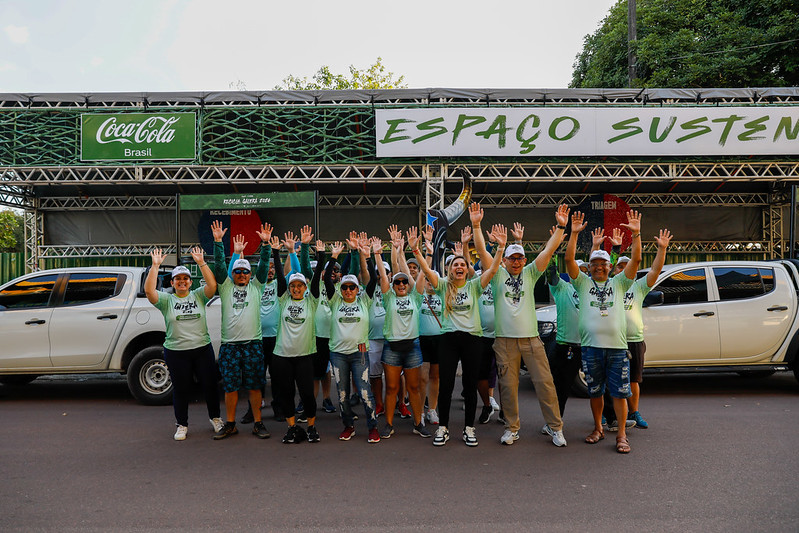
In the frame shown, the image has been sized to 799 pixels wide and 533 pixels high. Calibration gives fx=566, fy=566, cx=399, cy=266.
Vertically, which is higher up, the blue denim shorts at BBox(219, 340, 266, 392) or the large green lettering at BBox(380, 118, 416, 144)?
the large green lettering at BBox(380, 118, 416, 144)

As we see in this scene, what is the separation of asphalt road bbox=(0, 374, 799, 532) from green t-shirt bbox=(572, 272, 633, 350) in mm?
1033

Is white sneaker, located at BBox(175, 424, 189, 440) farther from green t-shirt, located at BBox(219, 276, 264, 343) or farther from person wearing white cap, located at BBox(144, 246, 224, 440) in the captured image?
green t-shirt, located at BBox(219, 276, 264, 343)

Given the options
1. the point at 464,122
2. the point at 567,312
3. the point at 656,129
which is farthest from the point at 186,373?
the point at 656,129

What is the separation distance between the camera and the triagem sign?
13.3 metres

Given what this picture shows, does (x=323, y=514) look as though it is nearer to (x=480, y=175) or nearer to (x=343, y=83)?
(x=480, y=175)

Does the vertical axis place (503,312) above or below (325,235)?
below

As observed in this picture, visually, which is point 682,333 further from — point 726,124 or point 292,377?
point 726,124

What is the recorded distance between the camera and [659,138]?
13.5 meters

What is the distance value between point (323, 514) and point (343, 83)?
31789 millimetres

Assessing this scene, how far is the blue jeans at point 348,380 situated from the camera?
5750mm

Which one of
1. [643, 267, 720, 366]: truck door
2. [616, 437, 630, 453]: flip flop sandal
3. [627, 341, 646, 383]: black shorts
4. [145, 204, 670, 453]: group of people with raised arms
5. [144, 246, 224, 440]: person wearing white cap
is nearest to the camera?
[616, 437, 630, 453]: flip flop sandal

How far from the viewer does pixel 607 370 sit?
18.0 feet

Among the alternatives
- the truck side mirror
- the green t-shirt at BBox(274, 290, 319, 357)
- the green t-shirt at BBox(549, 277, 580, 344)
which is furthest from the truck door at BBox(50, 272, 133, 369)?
the truck side mirror

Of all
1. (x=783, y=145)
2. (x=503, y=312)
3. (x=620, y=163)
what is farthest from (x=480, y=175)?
(x=503, y=312)
